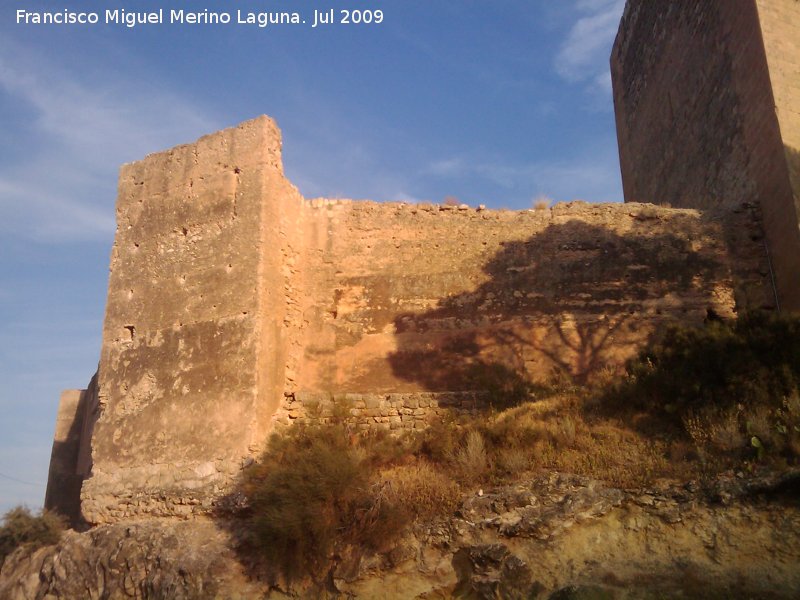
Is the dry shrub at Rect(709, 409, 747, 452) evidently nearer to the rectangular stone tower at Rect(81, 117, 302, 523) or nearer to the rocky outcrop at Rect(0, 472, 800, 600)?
the rocky outcrop at Rect(0, 472, 800, 600)

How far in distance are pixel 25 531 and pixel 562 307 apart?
843cm

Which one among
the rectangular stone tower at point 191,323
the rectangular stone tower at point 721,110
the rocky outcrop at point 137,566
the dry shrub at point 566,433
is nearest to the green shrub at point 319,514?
the rocky outcrop at point 137,566

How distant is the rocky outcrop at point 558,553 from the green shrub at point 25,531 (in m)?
1.74

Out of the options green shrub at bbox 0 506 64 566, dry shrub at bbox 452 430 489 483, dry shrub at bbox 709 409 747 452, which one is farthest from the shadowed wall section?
green shrub at bbox 0 506 64 566

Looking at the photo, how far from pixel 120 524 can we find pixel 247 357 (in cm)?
263

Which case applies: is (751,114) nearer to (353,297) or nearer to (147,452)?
(353,297)

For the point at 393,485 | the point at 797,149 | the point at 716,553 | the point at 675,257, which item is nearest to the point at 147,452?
the point at 393,485

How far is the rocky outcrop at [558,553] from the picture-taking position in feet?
23.3

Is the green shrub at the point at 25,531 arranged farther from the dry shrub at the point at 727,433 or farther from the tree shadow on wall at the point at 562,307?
the dry shrub at the point at 727,433

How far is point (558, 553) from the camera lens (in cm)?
766

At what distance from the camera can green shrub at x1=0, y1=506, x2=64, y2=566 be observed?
415 inches

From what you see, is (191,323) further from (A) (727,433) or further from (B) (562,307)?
(A) (727,433)

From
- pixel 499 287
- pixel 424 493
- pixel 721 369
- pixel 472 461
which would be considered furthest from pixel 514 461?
pixel 499 287

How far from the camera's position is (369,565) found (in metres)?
8.03
